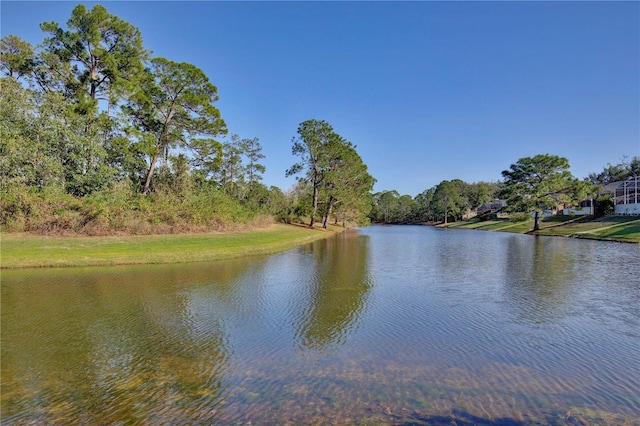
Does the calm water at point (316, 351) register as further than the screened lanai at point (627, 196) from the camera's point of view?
No

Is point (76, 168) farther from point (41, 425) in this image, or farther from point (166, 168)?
point (41, 425)

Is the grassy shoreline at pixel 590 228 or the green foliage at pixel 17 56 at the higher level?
the green foliage at pixel 17 56

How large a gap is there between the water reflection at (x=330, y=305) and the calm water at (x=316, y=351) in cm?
7

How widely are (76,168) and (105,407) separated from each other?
90.2ft

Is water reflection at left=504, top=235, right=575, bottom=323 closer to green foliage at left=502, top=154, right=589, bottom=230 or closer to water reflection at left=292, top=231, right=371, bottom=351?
water reflection at left=292, top=231, right=371, bottom=351

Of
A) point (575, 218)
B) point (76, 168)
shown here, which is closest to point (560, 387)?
point (76, 168)

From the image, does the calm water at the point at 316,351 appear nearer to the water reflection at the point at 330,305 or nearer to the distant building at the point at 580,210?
the water reflection at the point at 330,305

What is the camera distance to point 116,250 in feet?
61.0

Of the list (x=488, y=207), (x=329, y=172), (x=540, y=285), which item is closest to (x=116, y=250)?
(x=540, y=285)

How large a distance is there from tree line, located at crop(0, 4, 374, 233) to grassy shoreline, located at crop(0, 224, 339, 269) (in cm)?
219

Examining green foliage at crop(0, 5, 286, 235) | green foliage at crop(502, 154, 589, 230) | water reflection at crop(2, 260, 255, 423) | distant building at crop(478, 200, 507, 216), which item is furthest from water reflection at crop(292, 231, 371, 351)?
distant building at crop(478, 200, 507, 216)

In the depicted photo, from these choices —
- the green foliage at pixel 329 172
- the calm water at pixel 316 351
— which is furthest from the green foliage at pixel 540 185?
the calm water at pixel 316 351

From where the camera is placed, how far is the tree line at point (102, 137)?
864 inches

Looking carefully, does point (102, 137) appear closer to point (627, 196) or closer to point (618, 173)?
point (627, 196)
